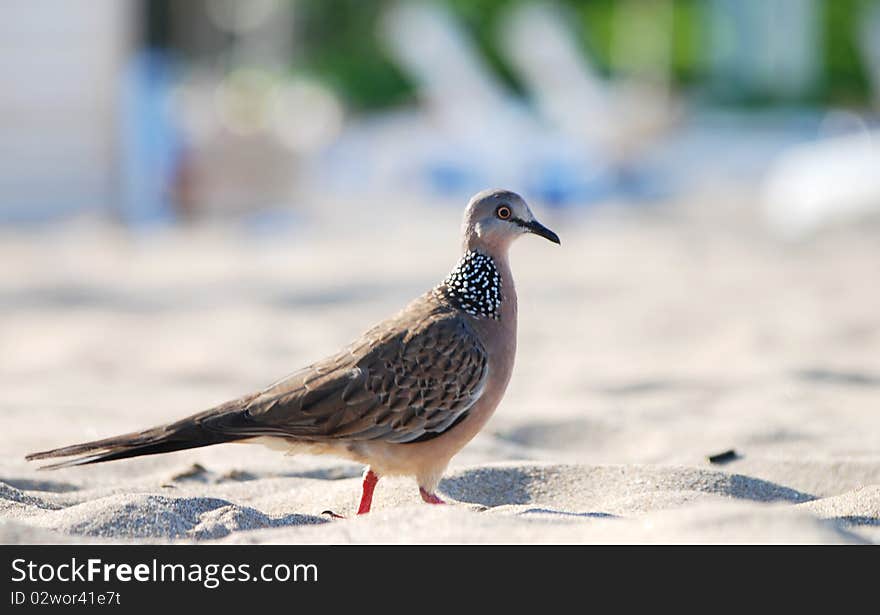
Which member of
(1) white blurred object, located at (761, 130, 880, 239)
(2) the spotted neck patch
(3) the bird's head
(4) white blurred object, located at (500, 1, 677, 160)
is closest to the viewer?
(2) the spotted neck patch

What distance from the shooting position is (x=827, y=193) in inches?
467

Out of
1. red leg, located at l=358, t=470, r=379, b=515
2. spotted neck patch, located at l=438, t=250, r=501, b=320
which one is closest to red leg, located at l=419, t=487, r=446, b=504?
red leg, located at l=358, t=470, r=379, b=515

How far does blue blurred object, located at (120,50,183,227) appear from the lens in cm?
1268

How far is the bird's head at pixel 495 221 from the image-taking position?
396cm

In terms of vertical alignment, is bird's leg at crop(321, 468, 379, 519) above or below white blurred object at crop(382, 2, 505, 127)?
below

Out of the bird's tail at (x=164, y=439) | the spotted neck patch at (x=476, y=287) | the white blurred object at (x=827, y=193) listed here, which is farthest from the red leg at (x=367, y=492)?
the white blurred object at (x=827, y=193)

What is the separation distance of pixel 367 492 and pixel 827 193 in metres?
9.08

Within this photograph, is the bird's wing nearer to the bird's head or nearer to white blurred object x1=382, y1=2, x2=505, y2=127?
the bird's head

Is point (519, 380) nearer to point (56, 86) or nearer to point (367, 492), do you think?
point (367, 492)

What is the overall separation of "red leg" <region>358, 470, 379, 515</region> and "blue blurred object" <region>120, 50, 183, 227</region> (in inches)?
362

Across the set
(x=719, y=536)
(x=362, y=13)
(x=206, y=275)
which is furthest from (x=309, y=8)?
(x=719, y=536)

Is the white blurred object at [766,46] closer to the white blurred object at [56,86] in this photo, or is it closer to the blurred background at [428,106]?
the blurred background at [428,106]

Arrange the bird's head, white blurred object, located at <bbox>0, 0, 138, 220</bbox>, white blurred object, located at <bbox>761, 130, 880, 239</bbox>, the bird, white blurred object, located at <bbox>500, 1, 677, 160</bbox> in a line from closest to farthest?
1. the bird
2. the bird's head
3. white blurred object, located at <bbox>761, 130, 880, 239</bbox>
4. white blurred object, located at <bbox>0, 0, 138, 220</bbox>
5. white blurred object, located at <bbox>500, 1, 677, 160</bbox>

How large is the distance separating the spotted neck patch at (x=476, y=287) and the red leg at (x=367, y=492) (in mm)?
546
